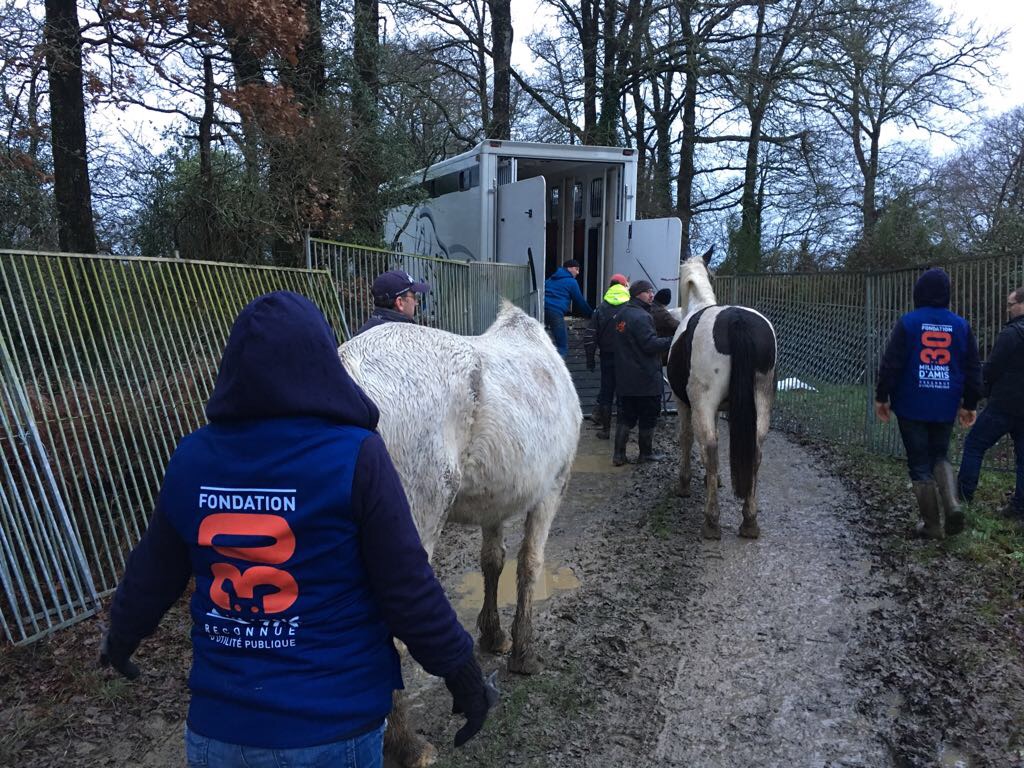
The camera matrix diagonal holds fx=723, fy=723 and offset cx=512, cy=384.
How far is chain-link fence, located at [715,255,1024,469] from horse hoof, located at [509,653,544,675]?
5.45 metres

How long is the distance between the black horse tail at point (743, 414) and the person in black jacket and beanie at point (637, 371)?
1.99 metres

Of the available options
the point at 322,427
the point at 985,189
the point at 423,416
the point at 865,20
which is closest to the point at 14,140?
the point at 423,416

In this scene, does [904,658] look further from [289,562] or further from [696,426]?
[289,562]

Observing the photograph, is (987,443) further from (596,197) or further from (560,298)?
(596,197)

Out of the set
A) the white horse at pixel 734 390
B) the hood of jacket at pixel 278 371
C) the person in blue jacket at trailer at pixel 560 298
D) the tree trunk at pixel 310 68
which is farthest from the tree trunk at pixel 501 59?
the hood of jacket at pixel 278 371

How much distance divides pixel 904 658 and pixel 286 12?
848 cm

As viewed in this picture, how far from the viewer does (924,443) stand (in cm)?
552

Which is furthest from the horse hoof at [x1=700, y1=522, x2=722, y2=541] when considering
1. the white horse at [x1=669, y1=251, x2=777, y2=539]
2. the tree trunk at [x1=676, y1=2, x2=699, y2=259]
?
the tree trunk at [x1=676, y1=2, x2=699, y2=259]

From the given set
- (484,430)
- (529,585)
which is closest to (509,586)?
(529,585)

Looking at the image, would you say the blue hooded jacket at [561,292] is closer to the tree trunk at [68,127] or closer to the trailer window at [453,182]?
the trailer window at [453,182]

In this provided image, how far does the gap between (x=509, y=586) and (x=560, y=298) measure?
6.04 meters

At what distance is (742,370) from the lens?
581 centimetres

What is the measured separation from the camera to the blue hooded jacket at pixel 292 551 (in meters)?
1.61

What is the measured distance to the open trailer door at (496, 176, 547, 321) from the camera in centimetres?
1059
